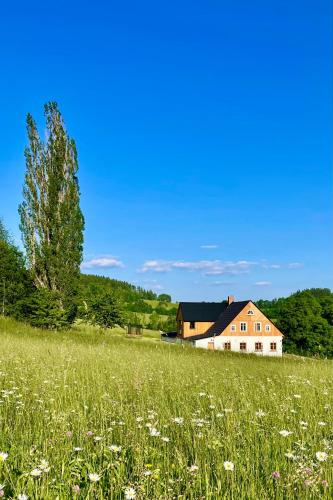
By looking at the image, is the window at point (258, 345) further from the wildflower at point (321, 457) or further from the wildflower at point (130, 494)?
the wildflower at point (130, 494)

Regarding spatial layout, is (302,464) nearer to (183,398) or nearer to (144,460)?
(144,460)

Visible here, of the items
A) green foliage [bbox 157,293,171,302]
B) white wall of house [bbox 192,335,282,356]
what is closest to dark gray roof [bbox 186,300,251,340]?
white wall of house [bbox 192,335,282,356]

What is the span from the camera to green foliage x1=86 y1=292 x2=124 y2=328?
4753cm

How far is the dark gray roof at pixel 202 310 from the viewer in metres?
69.6

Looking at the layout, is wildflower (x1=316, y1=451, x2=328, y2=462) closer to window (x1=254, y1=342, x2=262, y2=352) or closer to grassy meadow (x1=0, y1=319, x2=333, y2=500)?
grassy meadow (x1=0, y1=319, x2=333, y2=500)

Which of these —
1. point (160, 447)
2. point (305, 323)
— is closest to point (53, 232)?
point (160, 447)

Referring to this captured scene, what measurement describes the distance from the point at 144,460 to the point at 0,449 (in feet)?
3.89

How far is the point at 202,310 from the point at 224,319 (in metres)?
6.02

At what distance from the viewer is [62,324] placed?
30.2 meters

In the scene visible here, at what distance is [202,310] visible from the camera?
233 feet

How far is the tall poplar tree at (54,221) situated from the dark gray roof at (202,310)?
4111 centimetres

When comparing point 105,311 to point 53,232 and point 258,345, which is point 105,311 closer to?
point 53,232

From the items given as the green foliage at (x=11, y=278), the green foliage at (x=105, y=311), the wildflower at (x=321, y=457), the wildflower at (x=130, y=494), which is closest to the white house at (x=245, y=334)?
the green foliage at (x=105, y=311)

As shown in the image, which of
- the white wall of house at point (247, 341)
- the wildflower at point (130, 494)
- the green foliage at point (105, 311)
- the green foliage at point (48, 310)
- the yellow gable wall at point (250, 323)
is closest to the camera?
the wildflower at point (130, 494)
